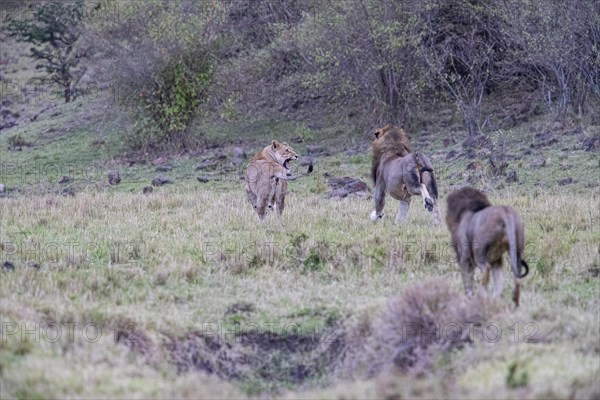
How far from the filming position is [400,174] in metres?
14.7

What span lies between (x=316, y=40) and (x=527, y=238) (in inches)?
650

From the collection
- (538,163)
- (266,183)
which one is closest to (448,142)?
(538,163)

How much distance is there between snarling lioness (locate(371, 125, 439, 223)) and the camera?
47.2 ft

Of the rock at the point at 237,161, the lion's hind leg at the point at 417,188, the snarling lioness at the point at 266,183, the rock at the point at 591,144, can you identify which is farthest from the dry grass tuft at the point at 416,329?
the rock at the point at 237,161

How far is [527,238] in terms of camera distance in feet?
43.3

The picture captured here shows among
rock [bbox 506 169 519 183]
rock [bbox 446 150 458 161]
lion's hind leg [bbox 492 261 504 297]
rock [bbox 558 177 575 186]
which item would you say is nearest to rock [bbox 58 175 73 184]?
rock [bbox 446 150 458 161]

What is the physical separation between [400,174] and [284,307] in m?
4.83

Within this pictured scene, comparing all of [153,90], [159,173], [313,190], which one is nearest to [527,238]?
[313,190]

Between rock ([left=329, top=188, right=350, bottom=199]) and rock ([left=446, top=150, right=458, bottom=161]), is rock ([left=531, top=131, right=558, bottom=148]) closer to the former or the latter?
rock ([left=446, top=150, right=458, bottom=161])

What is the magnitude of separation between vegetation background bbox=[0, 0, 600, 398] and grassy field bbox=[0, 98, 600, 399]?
1.2 inches

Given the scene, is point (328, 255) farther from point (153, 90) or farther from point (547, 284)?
point (153, 90)

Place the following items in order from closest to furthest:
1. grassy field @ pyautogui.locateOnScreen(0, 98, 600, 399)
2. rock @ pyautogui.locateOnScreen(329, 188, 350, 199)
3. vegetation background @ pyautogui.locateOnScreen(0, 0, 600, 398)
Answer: grassy field @ pyautogui.locateOnScreen(0, 98, 600, 399) < vegetation background @ pyautogui.locateOnScreen(0, 0, 600, 398) < rock @ pyautogui.locateOnScreen(329, 188, 350, 199)

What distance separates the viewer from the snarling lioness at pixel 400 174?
1438cm

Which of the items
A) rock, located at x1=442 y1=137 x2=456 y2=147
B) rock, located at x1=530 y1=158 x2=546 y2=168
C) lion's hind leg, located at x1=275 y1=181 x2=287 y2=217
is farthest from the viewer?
rock, located at x1=442 y1=137 x2=456 y2=147
